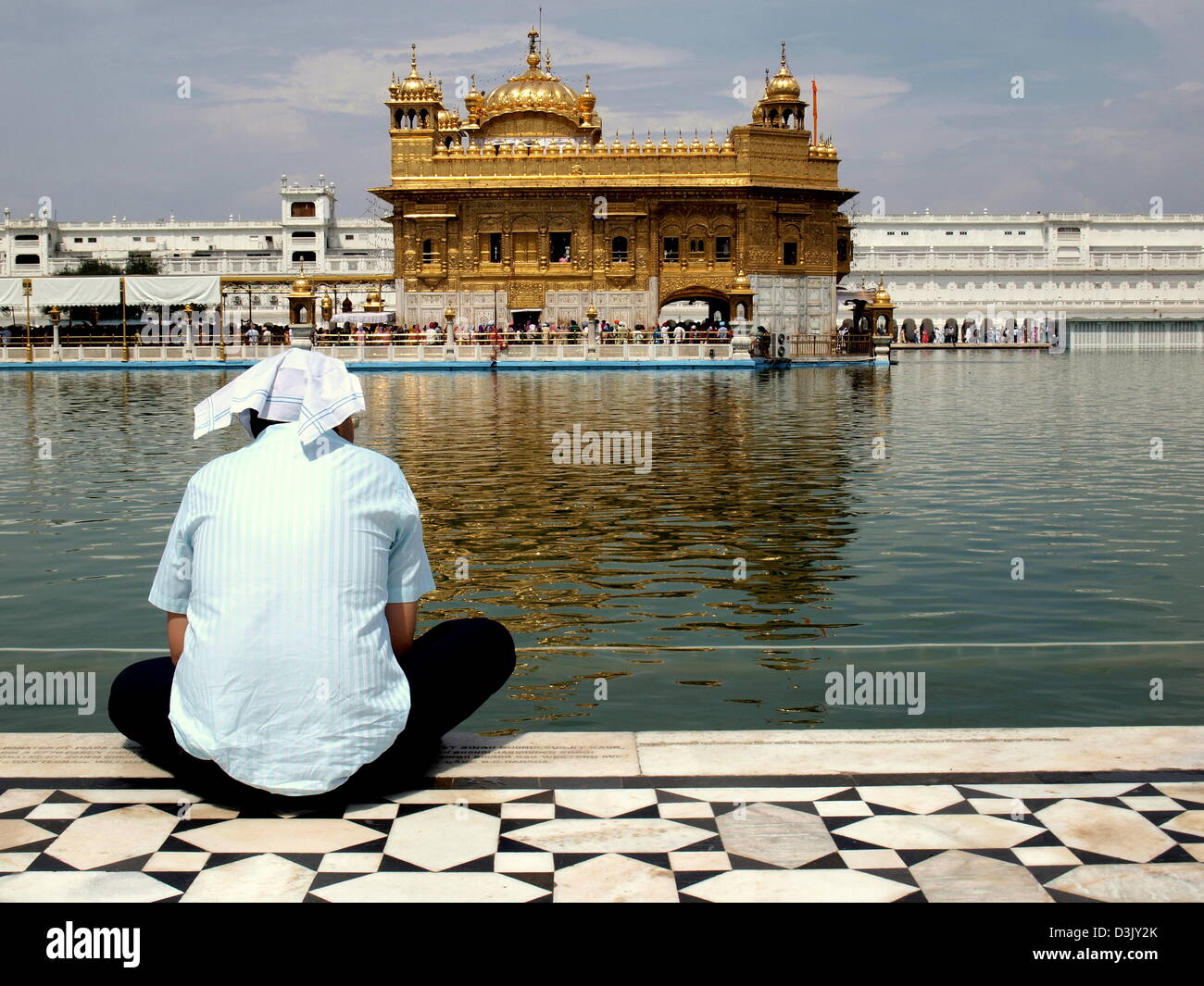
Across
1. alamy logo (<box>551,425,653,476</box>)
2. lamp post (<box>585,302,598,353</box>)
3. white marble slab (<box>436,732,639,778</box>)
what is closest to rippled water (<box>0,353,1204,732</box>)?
alamy logo (<box>551,425,653,476</box>)

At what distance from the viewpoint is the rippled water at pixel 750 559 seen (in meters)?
6.76

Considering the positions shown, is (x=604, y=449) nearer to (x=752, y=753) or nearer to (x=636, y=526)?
(x=636, y=526)

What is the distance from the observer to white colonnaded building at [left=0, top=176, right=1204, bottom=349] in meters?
88.2

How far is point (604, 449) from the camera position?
685 inches

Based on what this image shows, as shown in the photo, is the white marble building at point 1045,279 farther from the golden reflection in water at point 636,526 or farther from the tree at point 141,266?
the golden reflection in water at point 636,526

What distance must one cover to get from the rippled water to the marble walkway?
129cm

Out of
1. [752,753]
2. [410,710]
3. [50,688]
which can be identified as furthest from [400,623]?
[50,688]

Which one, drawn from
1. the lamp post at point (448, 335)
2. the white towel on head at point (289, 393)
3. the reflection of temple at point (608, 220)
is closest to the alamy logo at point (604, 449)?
the white towel on head at point (289, 393)

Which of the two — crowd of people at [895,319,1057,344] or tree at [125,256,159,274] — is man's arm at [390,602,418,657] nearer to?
crowd of people at [895,319,1057,344]

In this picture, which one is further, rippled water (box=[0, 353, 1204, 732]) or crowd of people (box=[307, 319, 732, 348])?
crowd of people (box=[307, 319, 732, 348])

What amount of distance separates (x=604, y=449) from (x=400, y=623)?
12.9 metres

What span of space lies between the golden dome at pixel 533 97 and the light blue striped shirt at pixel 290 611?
175ft
